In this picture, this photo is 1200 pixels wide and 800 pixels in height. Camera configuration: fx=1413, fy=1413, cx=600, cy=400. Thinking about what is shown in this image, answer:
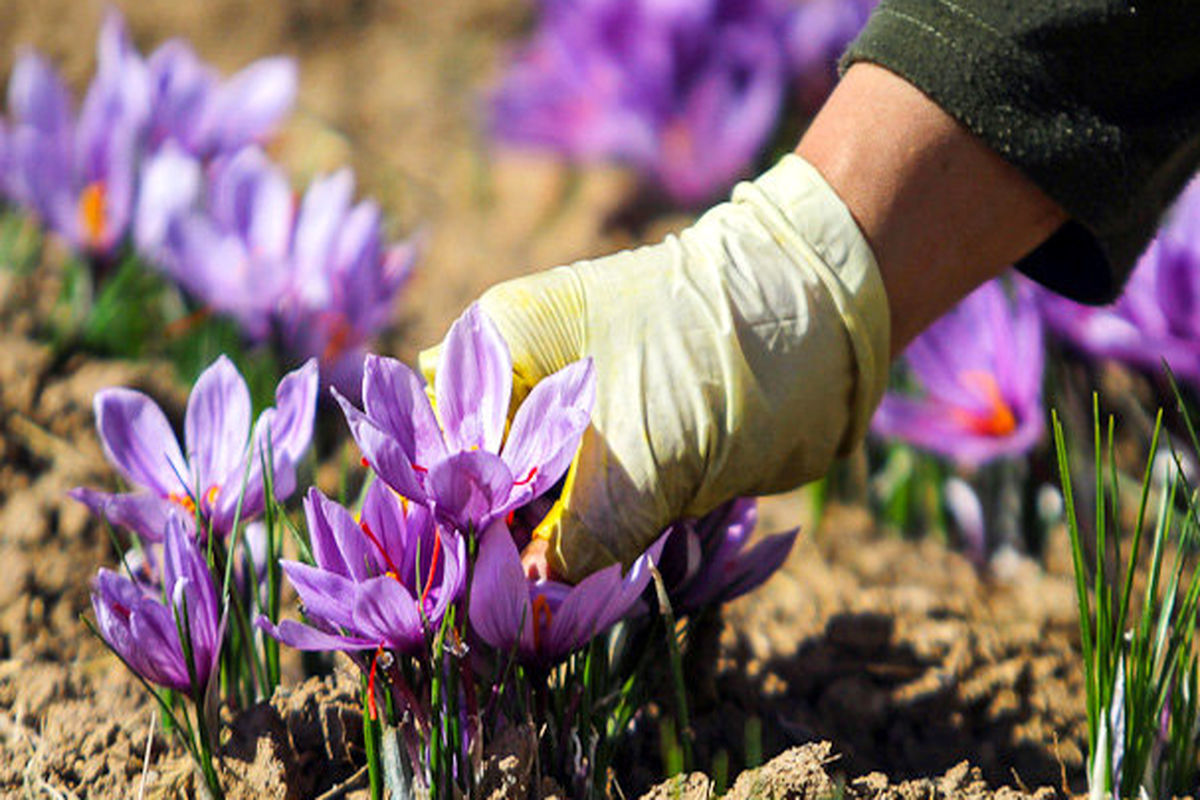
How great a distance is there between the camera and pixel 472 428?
1267 mm

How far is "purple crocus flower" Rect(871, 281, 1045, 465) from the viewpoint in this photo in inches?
78.2

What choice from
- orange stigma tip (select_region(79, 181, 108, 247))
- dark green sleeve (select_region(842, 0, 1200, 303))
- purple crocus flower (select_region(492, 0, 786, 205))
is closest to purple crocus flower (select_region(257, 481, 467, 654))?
dark green sleeve (select_region(842, 0, 1200, 303))

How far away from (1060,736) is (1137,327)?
1.93 feet

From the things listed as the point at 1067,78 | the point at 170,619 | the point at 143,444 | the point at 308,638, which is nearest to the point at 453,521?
the point at 308,638

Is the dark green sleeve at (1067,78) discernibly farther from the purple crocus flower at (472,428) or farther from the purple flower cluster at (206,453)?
the purple flower cluster at (206,453)

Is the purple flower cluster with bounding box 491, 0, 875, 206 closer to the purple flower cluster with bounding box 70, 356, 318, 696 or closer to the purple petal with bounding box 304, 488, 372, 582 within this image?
the purple flower cluster with bounding box 70, 356, 318, 696

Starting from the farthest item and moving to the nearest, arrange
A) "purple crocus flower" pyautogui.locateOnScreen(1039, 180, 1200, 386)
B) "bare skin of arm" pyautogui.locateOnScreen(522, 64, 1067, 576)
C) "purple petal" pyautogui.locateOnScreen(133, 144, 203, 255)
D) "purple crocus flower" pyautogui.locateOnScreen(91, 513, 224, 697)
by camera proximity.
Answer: "purple petal" pyautogui.locateOnScreen(133, 144, 203, 255), "purple crocus flower" pyautogui.locateOnScreen(1039, 180, 1200, 386), "bare skin of arm" pyautogui.locateOnScreen(522, 64, 1067, 576), "purple crocus flower" pyautogui.locateOnScreen(91, 513, 224, 697)

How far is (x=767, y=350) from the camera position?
1458mm

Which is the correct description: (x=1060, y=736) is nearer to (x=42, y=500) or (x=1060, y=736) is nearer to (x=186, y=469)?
(x=186, y=469)

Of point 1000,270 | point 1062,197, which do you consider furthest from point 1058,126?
point 1000,270

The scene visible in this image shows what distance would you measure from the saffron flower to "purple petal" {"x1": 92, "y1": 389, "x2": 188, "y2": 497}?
634mm

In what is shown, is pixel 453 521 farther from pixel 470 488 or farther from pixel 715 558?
pixel 715 558

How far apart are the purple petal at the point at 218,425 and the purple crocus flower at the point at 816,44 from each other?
6.20ft

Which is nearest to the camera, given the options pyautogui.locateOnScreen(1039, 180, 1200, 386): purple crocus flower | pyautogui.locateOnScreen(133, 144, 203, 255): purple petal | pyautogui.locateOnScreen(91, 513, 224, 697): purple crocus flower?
pyautogui.locateOnScreen(91, 513, 224, 697): purple crocus flower
